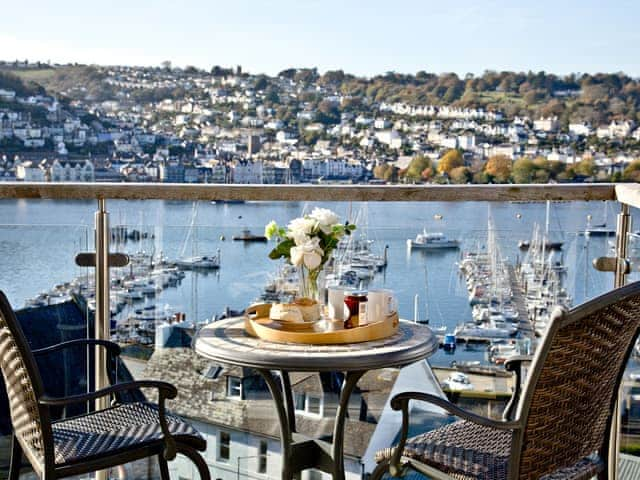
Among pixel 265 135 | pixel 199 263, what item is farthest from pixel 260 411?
pixel 265 135

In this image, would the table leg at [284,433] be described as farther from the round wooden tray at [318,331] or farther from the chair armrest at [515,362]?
the chair armrest at [515,362]

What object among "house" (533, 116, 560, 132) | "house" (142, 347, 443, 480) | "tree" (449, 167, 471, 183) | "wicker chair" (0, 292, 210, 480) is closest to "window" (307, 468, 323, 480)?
"house" (142, 347, 443, 480)

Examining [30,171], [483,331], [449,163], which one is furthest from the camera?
[449,163]

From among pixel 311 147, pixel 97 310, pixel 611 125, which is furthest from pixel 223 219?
pixel 611 125

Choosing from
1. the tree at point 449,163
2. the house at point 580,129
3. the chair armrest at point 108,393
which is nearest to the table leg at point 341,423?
the chair armrest at point 108,393

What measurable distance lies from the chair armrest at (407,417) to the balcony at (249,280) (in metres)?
0.90

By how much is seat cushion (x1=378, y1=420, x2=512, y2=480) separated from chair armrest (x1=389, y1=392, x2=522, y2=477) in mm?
56

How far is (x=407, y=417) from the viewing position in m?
2.13

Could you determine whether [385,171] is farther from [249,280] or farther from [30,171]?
[249,280]

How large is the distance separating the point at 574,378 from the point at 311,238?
880mm

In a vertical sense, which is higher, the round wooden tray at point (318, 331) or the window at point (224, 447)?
the round wooden tray at point (318, 331)

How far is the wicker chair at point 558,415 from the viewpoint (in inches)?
73.8

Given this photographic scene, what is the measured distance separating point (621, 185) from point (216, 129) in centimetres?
1674

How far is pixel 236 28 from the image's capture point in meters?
28.5
